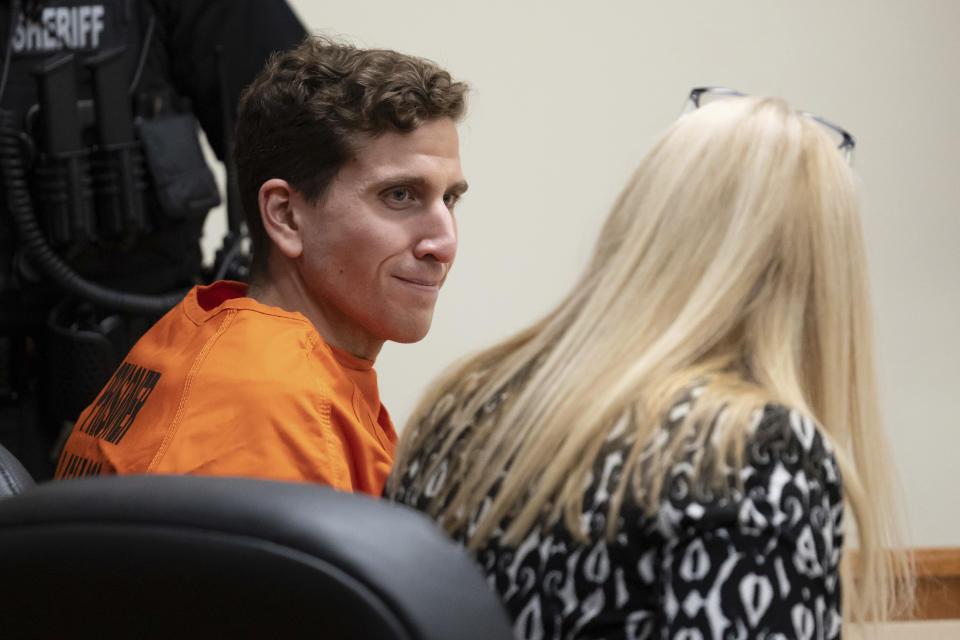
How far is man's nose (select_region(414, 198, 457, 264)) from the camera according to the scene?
1.13 meters

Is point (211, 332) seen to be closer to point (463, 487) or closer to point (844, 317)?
point (463, 487)

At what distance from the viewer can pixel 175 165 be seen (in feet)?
5.95

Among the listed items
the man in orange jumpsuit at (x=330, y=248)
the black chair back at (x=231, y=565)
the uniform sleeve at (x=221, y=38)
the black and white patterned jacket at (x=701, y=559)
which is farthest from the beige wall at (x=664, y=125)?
the black chair back at (x=231, y=565)

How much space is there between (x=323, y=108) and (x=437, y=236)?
0.52 ft

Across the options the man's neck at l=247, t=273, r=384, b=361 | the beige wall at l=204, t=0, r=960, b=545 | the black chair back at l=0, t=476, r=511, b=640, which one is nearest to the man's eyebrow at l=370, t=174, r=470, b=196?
the man's neck at l=247, t=273, r=384, b=361

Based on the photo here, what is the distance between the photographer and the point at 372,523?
44cm

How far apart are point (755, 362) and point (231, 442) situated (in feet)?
1.31

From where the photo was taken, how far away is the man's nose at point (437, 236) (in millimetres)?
1126

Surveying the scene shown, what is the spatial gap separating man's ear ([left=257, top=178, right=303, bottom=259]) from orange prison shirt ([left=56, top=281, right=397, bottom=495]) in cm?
8

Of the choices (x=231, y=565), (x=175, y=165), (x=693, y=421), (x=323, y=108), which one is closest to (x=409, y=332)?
(x=323, y=108)

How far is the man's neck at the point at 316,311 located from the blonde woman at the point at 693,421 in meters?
0.25

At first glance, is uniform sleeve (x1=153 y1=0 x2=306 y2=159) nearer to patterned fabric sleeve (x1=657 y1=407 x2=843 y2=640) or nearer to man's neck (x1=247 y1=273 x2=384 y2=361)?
man's neck (x1=247 y1=273 x2=384 y2=361)

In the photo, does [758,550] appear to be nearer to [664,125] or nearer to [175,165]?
[175,165]

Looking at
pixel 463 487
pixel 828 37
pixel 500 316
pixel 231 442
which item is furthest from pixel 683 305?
pixel 828 37
